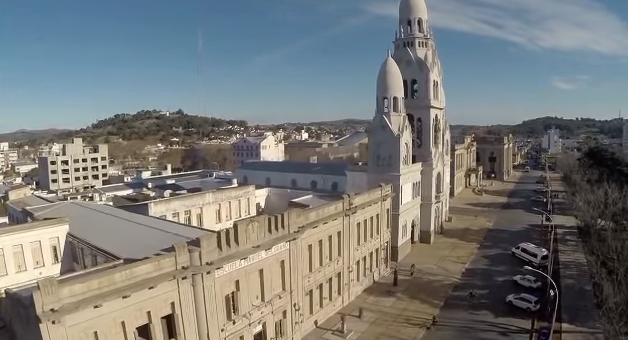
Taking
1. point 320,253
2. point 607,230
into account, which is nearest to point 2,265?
point 320,253

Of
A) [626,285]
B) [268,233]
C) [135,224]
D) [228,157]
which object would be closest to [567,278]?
[626,285]

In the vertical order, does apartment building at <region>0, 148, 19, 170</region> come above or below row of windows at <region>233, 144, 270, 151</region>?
below

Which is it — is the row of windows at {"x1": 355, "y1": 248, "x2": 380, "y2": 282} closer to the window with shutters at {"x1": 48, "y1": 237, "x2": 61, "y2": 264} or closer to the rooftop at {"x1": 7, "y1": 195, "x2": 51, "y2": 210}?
the window with shutters at {"x1": 48, "y1": 237, "x2": 61, "y2": 264}

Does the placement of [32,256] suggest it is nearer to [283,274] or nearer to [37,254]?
[37,254]

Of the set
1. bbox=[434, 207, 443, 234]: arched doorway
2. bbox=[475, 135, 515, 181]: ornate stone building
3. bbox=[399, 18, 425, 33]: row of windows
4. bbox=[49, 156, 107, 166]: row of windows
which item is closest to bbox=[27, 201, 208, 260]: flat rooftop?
bbox=[434, 207, 443, 234]: arched doorway

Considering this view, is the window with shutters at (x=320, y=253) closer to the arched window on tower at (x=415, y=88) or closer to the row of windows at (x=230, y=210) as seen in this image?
the row of windows at (x=230, y=210)

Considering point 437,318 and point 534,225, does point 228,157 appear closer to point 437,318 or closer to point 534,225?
point 534,225

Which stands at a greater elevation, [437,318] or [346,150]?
[346,150]
